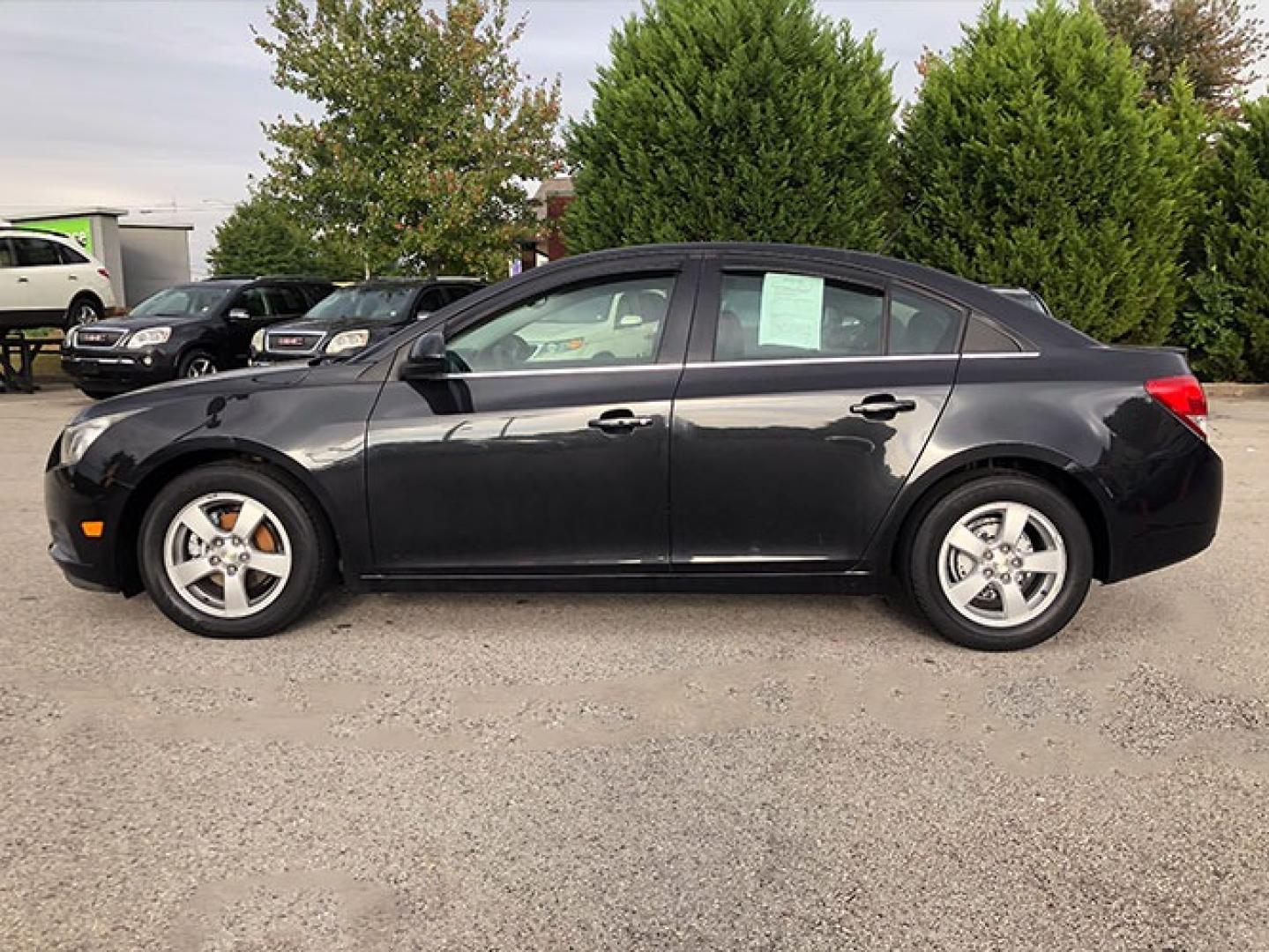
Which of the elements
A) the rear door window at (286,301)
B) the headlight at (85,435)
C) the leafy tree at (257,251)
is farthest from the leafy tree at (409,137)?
the leafy tree at (257,251)

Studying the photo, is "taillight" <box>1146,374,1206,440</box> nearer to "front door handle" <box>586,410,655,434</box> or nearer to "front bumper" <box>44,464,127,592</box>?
"front door handle" <box>586,410,655,434</box>

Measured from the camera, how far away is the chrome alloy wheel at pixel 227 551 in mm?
4172

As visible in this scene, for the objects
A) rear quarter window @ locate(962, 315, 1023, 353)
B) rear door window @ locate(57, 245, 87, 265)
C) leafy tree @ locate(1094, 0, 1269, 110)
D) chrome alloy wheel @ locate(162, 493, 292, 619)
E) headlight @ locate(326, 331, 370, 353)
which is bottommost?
chrome alloy wheel @ locate(162, 493, 292, 619)

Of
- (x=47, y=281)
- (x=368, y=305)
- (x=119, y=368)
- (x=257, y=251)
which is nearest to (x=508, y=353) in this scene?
(x=368, y=305)

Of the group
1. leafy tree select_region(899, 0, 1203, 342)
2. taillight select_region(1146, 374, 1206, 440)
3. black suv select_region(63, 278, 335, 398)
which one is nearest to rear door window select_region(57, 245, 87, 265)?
black suv select_region(63, 278, 335, 398)

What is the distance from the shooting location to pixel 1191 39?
29.3 meters

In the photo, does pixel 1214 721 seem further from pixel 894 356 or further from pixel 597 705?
pixel 597 705

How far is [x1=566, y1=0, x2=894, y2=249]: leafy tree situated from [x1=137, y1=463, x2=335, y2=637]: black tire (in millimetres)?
7807

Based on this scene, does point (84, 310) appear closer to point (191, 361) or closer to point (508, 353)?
point (191, 361)

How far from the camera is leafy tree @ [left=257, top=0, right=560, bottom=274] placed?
18.7 m

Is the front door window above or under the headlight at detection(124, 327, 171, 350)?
above

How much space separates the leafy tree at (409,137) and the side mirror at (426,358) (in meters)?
14.9

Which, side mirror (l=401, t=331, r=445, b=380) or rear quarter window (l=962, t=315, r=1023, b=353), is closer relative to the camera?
side mirror (l=401, t=331, r=445, b=380)

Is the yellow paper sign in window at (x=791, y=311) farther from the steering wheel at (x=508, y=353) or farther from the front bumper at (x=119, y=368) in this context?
the front bumper at (x=119, y=368)
